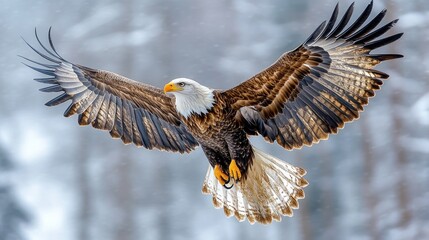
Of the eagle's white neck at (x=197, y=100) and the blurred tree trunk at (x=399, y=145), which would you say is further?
the blurred tree trunk at (x=399, y=145)

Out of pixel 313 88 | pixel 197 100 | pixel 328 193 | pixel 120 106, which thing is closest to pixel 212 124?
pixel 197 100

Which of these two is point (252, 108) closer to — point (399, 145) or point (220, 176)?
point (220, 176)

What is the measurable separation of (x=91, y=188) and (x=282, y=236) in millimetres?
1277

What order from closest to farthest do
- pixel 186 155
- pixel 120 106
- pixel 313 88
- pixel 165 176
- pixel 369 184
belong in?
1. pixel 313 88
2. pixel 120 106
3. pixel 369 184
4. pixel 165 176
5. pixel 186 155

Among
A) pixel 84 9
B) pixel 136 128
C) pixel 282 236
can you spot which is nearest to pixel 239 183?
pixel 136 128

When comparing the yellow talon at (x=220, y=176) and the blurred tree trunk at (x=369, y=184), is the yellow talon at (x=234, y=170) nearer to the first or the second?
the yellow talon at (x=220, y=176)

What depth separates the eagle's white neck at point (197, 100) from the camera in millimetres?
3896

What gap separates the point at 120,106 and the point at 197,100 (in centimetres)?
59

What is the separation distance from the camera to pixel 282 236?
18.5ft

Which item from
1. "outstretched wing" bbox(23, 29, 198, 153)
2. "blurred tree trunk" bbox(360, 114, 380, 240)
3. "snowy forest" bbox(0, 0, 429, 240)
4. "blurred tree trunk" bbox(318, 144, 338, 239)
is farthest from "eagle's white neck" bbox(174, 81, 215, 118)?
"blurred tree trunk" bbox(360, 114, 380, 240)

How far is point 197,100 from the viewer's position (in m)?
3.90

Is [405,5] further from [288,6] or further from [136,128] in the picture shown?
[136,128]

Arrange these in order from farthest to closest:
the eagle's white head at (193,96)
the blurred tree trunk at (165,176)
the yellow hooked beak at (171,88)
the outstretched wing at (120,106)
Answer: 1. the blurred tree trunk at (165,176)
2. the outstretched wing at (120,106)
3. the eagle's white head at (193,96)
4. the yellow hooked beak at (171,88)

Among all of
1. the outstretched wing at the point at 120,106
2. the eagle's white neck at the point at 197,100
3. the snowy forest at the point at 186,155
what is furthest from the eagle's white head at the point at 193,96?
the snowy forest at the point at 186,155
